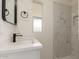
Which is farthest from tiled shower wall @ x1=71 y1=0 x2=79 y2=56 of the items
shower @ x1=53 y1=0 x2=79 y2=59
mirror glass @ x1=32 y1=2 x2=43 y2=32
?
mirror glass @ x1=32 y1=2 x2=43 y2=32

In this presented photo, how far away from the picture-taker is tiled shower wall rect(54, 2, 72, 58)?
2.85 meters

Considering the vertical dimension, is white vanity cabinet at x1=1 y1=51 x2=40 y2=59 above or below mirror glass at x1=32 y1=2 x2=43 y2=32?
below

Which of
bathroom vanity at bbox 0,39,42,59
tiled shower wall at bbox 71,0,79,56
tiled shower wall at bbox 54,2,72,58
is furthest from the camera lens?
tiled shower wall at bbox 71,0,79,56

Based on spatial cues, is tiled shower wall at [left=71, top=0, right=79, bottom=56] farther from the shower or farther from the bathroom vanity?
the bathroom vanity

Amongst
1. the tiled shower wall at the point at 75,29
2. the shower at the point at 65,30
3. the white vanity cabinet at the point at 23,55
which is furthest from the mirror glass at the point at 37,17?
the white vanity cabinet at the point at 23,55

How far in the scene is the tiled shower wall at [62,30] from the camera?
9.36 feet

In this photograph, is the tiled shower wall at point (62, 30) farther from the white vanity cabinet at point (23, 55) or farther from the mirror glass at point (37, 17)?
the white vanity cabinet at point (23, 55)

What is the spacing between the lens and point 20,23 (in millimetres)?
1919

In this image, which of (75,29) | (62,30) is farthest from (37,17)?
(75,29)

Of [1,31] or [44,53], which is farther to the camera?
[44,53]

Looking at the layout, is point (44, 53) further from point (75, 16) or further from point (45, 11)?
point (75, 16)

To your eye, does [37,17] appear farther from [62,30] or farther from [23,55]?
[23,55]

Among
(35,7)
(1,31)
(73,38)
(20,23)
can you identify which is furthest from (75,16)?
(1,31)

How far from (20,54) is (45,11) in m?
1.84
